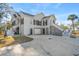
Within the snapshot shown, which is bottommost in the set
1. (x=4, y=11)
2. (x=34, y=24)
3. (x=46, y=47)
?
(x=46, y=47)

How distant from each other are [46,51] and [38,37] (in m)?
0.17

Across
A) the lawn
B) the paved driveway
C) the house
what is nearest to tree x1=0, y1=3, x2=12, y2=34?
the house

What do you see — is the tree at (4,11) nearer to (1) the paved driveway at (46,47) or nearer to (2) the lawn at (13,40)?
(2) the lawn at (13,40)

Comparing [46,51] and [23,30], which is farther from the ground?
[23,30]

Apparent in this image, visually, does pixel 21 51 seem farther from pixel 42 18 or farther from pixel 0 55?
pixel 42 18

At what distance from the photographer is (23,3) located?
1799 mm

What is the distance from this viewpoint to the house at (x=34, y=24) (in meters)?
1.83

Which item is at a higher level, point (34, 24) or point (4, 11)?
point (4, 11)

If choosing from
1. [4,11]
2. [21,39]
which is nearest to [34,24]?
[21,39]

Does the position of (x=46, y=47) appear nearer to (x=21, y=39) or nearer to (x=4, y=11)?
(x=21, y=39)

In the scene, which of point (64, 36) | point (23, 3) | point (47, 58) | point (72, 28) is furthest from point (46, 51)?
point (23, 3)

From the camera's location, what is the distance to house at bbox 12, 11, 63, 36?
183 centimetres

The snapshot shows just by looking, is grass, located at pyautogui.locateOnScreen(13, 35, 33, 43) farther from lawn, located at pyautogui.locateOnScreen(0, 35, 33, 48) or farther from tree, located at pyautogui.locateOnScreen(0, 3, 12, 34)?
tree, located at pyautogui.locateOnScreen(0, 3, 12, 34)

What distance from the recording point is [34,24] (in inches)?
73.2
